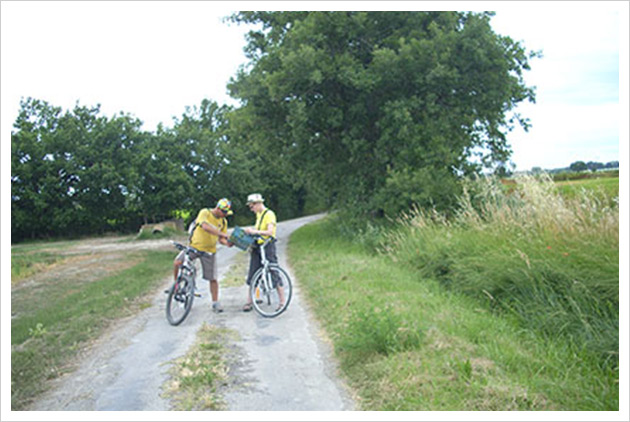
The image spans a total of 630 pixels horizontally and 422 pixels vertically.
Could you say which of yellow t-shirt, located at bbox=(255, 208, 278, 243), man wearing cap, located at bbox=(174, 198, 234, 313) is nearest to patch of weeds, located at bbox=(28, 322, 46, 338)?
man wearing cap, located at bbox=(174, 198, 234, 313)

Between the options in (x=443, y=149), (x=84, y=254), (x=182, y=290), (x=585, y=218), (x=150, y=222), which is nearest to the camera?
(x=585, y=218)

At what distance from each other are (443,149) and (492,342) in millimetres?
11295

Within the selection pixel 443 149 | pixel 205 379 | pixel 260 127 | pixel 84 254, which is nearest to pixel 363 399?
pixel 205 379

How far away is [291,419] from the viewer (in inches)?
156

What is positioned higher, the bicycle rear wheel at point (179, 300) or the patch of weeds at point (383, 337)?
the bicycle rear wheel at point (179, 300)

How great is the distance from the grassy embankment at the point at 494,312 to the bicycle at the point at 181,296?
198 cm

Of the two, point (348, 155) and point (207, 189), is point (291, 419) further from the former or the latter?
point (207, 189)

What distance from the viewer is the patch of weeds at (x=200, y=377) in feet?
14.6

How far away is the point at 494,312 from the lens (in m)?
6.69

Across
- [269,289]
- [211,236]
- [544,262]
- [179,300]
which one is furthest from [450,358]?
[211,236]

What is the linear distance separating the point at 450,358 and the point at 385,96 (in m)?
13.4

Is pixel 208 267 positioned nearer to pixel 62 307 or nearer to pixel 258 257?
pixel 258 257

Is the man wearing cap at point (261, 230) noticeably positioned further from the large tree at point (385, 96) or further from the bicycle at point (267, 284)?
the large tree at point (385, 96)

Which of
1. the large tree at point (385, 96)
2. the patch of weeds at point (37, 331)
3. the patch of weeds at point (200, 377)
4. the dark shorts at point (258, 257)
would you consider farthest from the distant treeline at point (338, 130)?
the patch of weeds at point (200, 377)
